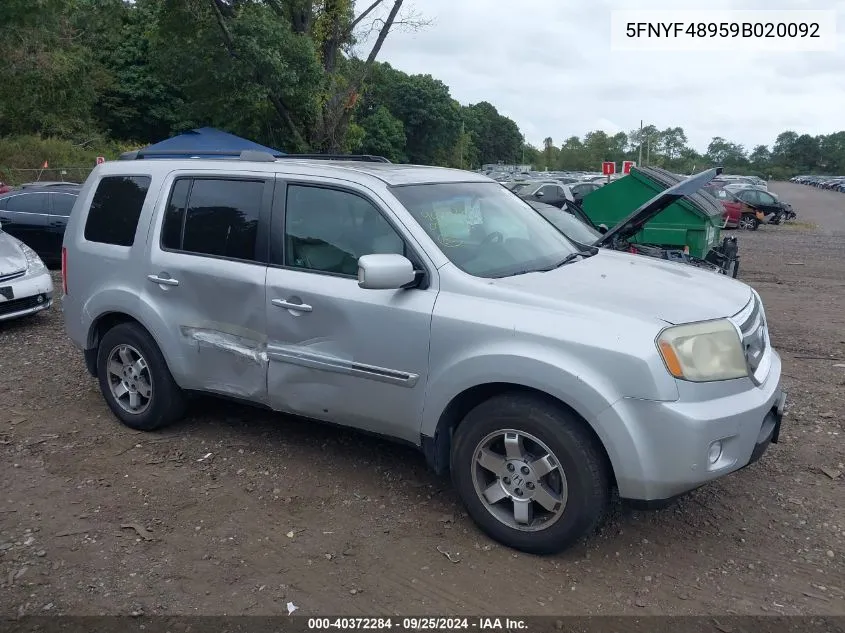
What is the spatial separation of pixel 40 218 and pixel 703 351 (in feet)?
40.1

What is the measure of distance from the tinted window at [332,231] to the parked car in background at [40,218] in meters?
9.72

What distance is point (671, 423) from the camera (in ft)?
10.7

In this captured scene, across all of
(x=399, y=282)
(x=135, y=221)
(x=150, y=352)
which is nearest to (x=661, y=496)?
(x=399, y=282)

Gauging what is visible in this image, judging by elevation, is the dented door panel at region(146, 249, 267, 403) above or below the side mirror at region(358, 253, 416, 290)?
below

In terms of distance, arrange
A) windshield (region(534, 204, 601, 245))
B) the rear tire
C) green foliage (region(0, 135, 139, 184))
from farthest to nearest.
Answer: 1. green foliage (region(0, 135, 139, 184))
2. windshield (region(534, 204, 601, 245))
3. the rear tire

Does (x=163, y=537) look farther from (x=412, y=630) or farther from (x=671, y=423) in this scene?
(x=671, y=423)

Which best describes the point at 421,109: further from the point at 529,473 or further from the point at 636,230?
the point at 529,473

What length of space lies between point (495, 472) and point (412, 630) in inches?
33.9

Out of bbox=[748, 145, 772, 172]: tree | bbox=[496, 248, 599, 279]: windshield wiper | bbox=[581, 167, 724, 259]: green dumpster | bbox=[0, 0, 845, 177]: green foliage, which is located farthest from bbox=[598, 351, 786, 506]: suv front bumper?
bbox=[748, 145, 772, 172]: tree

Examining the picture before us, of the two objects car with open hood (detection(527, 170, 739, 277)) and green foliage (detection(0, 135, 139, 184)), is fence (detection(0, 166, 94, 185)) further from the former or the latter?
car with open hood (detection(527, 170, 739, 277))

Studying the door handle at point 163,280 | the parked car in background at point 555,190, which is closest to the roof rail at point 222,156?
the door handle at point 163,280

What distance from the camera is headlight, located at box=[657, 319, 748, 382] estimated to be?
332 centimetres

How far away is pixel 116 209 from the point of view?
17.2 ft

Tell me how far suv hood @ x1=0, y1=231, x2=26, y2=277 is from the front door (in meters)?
5.07
